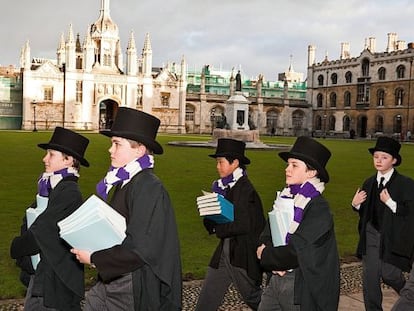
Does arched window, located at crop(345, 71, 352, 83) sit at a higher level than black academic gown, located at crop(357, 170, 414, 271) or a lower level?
higher

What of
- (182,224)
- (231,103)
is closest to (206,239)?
(182,224)

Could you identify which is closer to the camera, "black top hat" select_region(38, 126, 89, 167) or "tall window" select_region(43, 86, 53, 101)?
"black top hat" select_region(38, 126, 89, 167)

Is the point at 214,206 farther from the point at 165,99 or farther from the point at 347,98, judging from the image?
the point at 347,98

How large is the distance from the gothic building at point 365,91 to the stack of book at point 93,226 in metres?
63.8

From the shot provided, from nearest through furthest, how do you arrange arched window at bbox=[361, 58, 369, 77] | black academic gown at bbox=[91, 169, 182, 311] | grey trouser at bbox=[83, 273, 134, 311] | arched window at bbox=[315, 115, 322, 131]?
black academic gown at bbox=[91, 169, 182, 311], grey trouser at bbox=[83, 273, 134, 311], arched window at bbox=[361, 58, 369, 77], arched window at bbox=[315, 115, 322, 131]

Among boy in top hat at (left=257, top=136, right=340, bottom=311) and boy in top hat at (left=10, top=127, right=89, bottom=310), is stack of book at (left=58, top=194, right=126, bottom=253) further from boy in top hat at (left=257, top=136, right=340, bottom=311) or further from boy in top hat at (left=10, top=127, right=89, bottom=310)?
Result: boy in top hat at (left=257, top=136, right=340, bottom=311)

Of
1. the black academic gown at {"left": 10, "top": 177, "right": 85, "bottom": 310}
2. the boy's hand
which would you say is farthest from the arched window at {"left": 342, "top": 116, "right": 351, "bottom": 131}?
the black academic gown at {"left": 10, "top": 177, "right": 85, "bottom": 310}

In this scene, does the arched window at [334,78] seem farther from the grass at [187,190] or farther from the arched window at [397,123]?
the grass at [187,190]

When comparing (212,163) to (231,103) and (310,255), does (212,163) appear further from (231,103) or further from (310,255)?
(310,255)

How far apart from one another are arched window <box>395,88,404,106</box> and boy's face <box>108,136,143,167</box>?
66470mm

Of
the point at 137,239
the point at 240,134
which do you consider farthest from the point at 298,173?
the point at 240,134

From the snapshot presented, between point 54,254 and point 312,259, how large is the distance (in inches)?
74.8

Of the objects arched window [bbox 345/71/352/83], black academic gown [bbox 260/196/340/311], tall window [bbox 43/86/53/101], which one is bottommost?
black academic gown [bbox 260/196/340/311]

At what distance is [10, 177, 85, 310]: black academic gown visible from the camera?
155 inches
